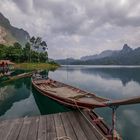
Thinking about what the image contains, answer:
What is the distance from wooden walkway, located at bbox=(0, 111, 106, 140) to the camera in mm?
6926

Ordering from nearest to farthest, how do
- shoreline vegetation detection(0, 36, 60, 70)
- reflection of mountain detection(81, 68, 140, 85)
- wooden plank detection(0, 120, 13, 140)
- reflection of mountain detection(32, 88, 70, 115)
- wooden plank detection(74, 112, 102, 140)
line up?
wooden plank detection(74, 112, 102, 140)
wooden plank detection(0, 120, 13, 140)
reflection of mountain detection(32, 88, 70, 115)
reflection of mountain detection(81, 68, 140, 85)
shoreline vegetation detection(0, 36, 60, 70)

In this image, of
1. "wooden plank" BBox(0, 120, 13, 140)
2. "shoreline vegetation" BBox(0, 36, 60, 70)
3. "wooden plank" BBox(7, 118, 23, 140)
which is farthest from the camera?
"shoreline vegetation" BBox(0, 36, 60, 70)

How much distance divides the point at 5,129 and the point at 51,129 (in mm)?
2323

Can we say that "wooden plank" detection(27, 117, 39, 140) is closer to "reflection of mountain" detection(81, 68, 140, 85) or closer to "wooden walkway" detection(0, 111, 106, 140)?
"wooden walkway" detection(0, 111, 106, 140)

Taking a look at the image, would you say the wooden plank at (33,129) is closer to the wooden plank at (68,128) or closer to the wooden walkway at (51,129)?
the wooden walkway at (51,129)

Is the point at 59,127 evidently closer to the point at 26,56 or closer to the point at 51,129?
the point at 51,129

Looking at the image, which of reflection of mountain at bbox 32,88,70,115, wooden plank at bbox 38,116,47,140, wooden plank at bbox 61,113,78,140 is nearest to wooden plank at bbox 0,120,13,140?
wooden plank at bbox 38,116,47,140

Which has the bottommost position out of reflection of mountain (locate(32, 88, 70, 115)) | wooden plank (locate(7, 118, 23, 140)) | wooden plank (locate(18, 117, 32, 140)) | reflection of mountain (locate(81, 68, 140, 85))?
reflection of mountain (locate(81, 68, 140, 85))

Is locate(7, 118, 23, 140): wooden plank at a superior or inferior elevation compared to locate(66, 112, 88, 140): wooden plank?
inferior

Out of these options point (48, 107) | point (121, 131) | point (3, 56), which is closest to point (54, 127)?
point (121, 131)

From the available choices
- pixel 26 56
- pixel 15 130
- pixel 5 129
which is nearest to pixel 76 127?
pixel 15 130

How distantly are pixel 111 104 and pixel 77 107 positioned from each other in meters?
5.27

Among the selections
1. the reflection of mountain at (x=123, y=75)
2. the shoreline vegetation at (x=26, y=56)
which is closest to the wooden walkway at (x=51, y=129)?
the reflection of mountain at (x=123, y=75)

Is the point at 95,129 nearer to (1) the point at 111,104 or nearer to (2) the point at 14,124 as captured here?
(1) the point at 111,104
